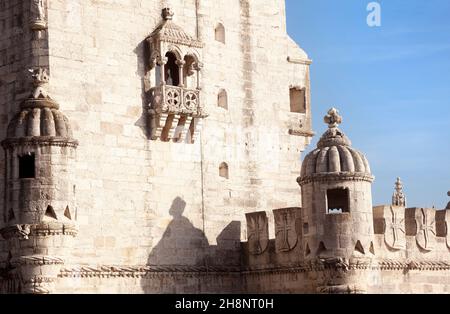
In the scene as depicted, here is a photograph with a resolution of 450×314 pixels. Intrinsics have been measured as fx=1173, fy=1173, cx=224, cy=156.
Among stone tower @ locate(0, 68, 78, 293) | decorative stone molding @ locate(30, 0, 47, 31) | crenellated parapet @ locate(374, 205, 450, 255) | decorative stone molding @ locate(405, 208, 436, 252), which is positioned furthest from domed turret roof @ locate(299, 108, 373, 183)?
decorative stone molding @ locate(30, 0, 47, 31)

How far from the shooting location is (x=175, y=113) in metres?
35.1

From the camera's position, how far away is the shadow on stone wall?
35.0 meters

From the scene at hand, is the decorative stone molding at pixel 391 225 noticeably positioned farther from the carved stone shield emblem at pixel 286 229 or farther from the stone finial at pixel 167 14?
the stone finial at pixel 167 14

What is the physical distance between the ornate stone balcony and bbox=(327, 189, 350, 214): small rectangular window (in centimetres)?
462

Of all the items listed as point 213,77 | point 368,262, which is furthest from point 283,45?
point 368,262

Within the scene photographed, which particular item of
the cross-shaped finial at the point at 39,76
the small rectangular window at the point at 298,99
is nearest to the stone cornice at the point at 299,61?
the small rectangular window at the point at 298,99

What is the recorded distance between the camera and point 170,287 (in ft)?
115

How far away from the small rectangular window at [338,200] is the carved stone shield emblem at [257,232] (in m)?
2.02

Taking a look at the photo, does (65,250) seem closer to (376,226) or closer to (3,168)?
(3,168)

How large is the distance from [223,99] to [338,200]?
518 cm
